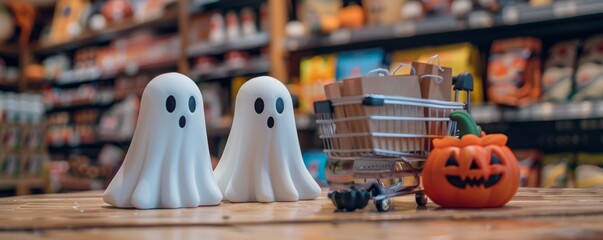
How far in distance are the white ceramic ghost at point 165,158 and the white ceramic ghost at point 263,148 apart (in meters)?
0.09

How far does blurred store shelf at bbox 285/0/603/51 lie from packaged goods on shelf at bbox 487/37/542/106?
0.10m

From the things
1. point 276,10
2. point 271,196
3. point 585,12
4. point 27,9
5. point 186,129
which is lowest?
point 271,196

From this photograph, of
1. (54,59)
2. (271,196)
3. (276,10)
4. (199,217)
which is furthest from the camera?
(54,59)

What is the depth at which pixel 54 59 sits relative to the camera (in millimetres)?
5305

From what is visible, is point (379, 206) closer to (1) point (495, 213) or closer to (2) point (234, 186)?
(1) point (495, 213)

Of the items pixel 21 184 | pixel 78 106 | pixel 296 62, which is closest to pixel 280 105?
pixel 296 62

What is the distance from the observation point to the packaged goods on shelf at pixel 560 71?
94.8 inches

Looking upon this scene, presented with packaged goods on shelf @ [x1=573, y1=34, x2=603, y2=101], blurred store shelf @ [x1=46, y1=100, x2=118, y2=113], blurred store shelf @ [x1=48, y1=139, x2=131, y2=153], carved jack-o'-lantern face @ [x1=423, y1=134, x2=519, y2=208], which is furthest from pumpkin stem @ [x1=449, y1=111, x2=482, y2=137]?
blurred store shelf @ [x1=46, y1=100, x2=118, y2=113]

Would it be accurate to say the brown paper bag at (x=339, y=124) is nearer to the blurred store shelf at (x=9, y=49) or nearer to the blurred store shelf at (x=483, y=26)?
the blurred store shelf at (x=483, y=26)

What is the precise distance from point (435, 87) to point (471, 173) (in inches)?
6.5

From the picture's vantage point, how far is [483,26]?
2.62m

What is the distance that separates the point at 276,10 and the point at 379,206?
258cm

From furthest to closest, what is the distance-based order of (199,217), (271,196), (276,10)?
(276,10)
(271,196)
(199,217)

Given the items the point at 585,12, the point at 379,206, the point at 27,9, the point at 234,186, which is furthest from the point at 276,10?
the point at 27,9
